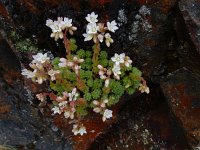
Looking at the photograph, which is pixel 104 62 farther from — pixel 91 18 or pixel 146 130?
pixel 146 130

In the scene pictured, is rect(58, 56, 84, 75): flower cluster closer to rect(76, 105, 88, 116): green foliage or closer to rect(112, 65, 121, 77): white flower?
rect(112, 65, 121, 77): white flower

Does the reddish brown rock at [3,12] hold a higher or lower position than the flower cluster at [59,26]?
higher

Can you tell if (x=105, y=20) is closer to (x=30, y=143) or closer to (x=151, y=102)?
(x=151, y=102)

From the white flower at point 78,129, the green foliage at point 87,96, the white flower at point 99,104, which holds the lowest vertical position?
the white flower at point 78,129

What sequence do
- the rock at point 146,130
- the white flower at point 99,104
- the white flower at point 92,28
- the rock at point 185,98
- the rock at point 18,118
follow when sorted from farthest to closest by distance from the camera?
the rock at point 146,130, the rock at point 18,118, the rock at point 185,98, the white flower at point 99,104, the white flower at point 92,28

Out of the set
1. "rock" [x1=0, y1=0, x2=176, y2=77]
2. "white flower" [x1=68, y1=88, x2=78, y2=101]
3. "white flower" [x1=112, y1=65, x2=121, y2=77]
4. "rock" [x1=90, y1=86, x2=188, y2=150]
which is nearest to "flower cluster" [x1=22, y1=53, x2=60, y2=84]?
"white flower" [x1=68, y1=88, x2=78, y2=101]

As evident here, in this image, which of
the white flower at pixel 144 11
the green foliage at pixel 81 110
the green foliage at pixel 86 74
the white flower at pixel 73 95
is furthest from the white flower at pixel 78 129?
the white flower at pixel 144 11

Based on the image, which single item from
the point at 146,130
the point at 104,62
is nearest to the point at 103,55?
the point at 104,62

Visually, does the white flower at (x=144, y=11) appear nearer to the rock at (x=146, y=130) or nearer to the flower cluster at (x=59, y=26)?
the flower cluster at (x=59, y=26)
